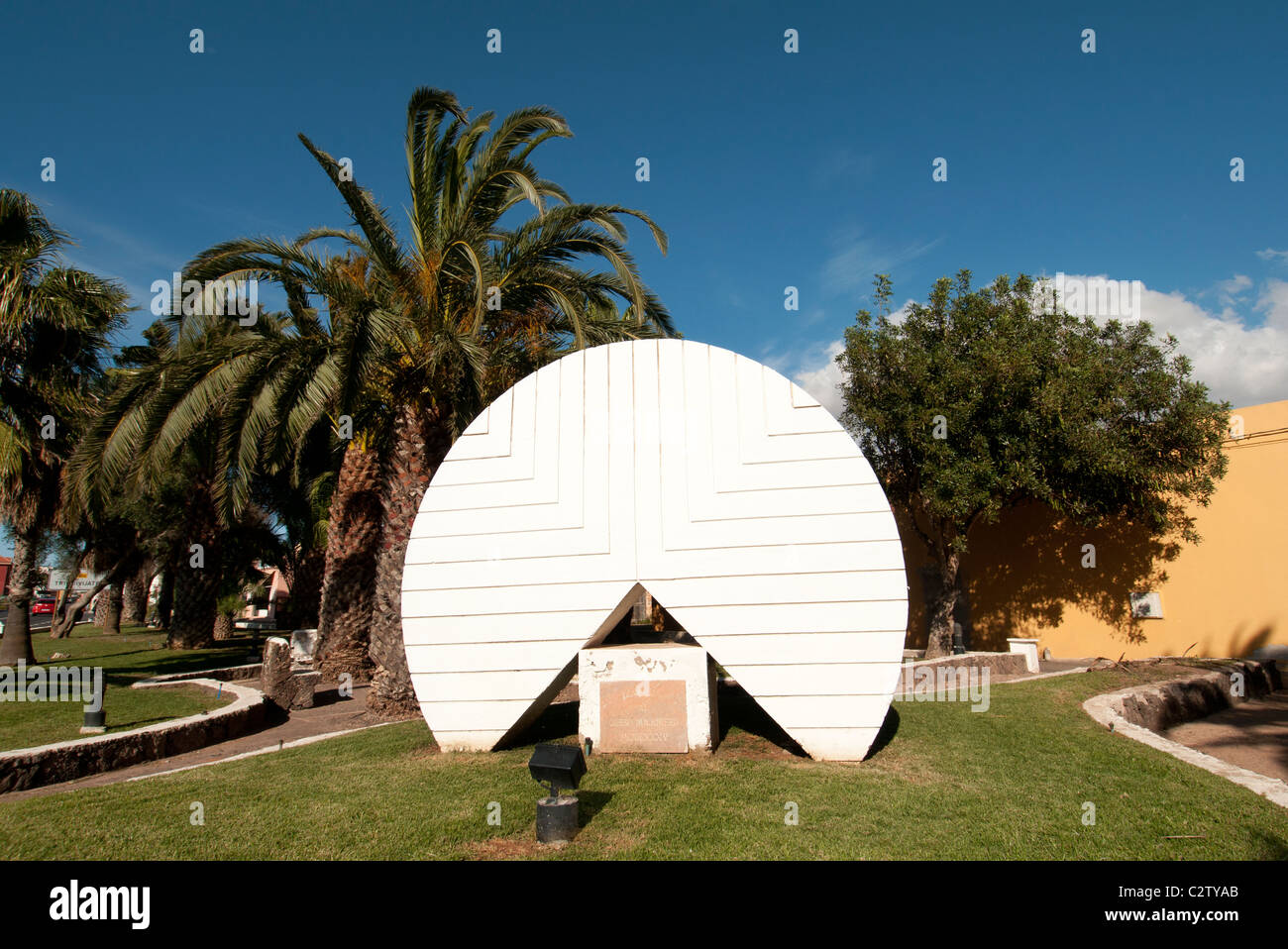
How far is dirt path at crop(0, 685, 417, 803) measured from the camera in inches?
282

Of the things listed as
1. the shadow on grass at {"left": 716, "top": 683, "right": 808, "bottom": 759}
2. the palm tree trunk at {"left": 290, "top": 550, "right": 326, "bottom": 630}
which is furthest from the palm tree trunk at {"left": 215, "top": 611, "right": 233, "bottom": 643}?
the shadow on grass at {"left": 716, "top": 683, "right": 808, "bottom": 759}

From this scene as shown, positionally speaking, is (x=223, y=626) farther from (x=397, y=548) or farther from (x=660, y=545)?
(x=660, y=545)

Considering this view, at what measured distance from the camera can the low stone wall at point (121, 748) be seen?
6.89 metres

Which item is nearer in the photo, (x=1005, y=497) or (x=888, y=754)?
(x=888, y=754)

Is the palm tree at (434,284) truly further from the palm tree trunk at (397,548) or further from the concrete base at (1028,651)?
the concrete base at (1028,651)

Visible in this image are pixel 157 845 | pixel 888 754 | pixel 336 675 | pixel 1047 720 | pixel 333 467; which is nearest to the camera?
pixel 157 845

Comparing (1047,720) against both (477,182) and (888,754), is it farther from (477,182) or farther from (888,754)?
(477,182)

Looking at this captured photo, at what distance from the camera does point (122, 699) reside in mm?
11617

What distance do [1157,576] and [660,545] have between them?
1418 cm

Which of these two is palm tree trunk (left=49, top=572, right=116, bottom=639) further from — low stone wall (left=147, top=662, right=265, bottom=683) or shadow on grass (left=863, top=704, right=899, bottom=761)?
shadow on grass (left=863, top=704, right=899, bottom=761)
